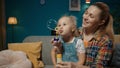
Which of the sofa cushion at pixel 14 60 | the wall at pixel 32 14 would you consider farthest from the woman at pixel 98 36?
the wall at pixel 32 14

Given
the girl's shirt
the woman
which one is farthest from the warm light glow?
the woman

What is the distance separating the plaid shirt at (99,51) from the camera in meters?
1.12

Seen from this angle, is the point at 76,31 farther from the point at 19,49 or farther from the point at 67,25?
the point at 19,49

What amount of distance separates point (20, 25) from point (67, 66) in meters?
4.50

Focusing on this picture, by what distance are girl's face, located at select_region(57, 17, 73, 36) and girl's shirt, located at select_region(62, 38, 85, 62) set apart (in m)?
0.07

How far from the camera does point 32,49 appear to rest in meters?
2.84

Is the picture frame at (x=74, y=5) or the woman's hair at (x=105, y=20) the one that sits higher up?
the picture frame at (x=74, y=5)

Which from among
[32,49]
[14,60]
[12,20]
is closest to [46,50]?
[32,49]

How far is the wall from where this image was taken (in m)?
5.37

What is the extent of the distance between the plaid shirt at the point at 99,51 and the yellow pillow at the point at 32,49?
1659mm

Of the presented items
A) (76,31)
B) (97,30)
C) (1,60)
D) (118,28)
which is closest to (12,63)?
(1,60)

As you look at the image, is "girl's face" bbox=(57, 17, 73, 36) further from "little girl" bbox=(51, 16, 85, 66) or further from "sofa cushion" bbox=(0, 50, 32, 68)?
"sofa cushion" bbox=(0, 50, 32, 68)

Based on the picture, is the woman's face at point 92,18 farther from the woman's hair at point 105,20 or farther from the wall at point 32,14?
the wall at point 32,14

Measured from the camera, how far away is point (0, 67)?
8.07ft
